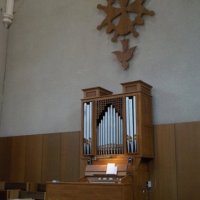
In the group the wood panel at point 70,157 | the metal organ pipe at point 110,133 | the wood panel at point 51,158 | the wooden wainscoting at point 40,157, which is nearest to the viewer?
the metal organ pipe at point 110,133

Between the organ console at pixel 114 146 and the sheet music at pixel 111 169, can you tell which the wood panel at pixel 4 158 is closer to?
the organ console at pixel 114 146

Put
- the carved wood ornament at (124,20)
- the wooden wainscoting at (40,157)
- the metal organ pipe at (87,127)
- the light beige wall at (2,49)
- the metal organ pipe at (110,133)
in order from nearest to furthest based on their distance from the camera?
the metal organ pipe at (110,133) < the metal organ pipe at (87,127) < the carved wood ornament at (124,20) < the wooden wainscoting at (40,157) < the light beige wall at (2,49)

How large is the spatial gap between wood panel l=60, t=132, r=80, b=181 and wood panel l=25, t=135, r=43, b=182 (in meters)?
0.61

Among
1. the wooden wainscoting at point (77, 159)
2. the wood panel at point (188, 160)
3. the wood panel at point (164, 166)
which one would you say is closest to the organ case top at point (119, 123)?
the wood panel at point (164, 166)

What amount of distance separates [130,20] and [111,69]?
1032 millimetres

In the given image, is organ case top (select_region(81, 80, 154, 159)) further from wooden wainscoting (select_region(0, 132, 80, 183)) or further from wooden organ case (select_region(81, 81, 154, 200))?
wooden wainscoting (select_region(0, 132, 80, 183))

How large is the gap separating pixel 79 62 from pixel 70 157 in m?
2.02

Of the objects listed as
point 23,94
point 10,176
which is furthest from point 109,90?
point 10,176

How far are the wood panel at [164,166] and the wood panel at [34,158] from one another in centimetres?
265

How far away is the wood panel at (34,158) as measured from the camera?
7.21m

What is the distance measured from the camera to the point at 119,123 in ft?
18.7

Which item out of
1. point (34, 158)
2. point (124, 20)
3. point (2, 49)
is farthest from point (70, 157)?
point (2, 49)

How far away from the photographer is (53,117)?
7418mm

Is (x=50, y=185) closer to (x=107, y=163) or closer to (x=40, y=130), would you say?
(x=107, y=163)
